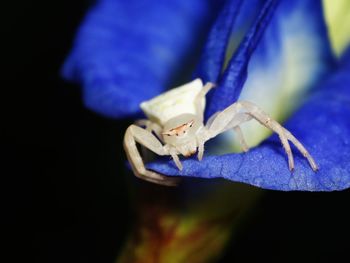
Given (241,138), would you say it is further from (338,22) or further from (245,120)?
(338,22)

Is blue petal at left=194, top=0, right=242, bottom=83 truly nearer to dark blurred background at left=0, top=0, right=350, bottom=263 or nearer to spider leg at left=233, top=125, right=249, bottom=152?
spider leg at left=233, top=125, right=249, bottom=152

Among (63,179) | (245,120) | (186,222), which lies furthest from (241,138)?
(63,179)

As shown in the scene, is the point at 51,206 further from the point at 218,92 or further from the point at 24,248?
the point at 218,92

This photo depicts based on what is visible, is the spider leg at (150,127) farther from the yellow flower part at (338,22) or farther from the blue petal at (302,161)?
the yellow flower part at (338,22)

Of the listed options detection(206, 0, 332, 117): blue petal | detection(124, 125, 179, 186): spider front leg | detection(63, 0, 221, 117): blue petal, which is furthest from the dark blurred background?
detection(124, 125, 179, 186): spider front leg

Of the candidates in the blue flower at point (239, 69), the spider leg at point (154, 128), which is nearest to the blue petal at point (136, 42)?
the blue flower at point (239, 69)
